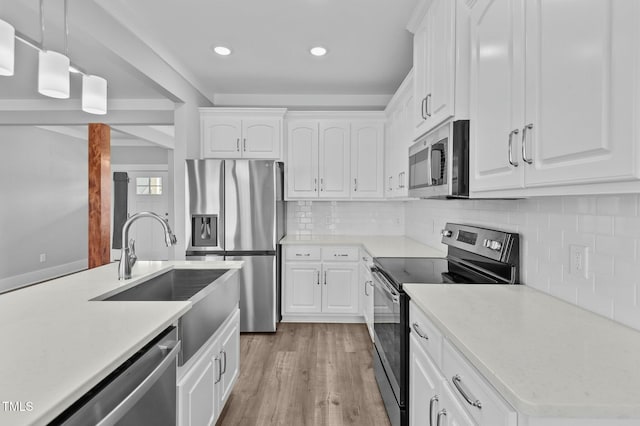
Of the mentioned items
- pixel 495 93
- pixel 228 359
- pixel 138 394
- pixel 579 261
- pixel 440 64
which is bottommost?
pixel 228 359

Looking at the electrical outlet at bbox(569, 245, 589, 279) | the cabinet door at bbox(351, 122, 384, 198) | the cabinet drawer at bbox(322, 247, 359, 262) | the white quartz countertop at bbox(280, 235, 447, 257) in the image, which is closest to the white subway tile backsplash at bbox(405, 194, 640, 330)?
the electrical outlet at bbox(569, 245, 589, 279)

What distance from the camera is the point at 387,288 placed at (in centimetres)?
200

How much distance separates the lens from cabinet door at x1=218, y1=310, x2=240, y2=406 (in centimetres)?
194

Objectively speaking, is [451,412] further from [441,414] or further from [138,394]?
[138,394]

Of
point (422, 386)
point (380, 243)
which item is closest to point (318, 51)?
point (380, 243)

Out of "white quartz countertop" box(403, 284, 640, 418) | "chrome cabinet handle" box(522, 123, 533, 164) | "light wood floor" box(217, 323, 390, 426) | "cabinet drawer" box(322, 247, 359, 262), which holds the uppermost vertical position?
"chrome cabinet handle" box(522, 123, 533, 164)

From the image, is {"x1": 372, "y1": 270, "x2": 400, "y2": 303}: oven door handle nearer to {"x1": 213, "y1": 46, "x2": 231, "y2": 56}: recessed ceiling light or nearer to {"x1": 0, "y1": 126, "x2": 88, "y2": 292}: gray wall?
{"x1": 213, "y1": 46, "x2": 231, "y2": 56}: recessed ceiling light

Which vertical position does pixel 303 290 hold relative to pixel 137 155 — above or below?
below

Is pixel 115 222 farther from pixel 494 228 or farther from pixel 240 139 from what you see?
pixel 494 228

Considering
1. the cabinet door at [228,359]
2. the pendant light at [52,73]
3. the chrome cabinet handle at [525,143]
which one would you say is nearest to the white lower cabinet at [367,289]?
the cabinet door at [228,359]

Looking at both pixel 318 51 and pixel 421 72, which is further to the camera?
pixel 318 51

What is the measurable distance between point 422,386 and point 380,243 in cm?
219

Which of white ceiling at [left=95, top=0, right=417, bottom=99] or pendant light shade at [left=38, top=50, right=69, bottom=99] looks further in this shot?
white ceiling at [left=95, top=0, right=417, bottom=99]

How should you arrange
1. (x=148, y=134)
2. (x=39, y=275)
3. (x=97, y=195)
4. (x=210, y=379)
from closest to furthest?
(x=210, y=379) → (x=97, y=195) → (x=39, y=275) → (x=148, y=134)
